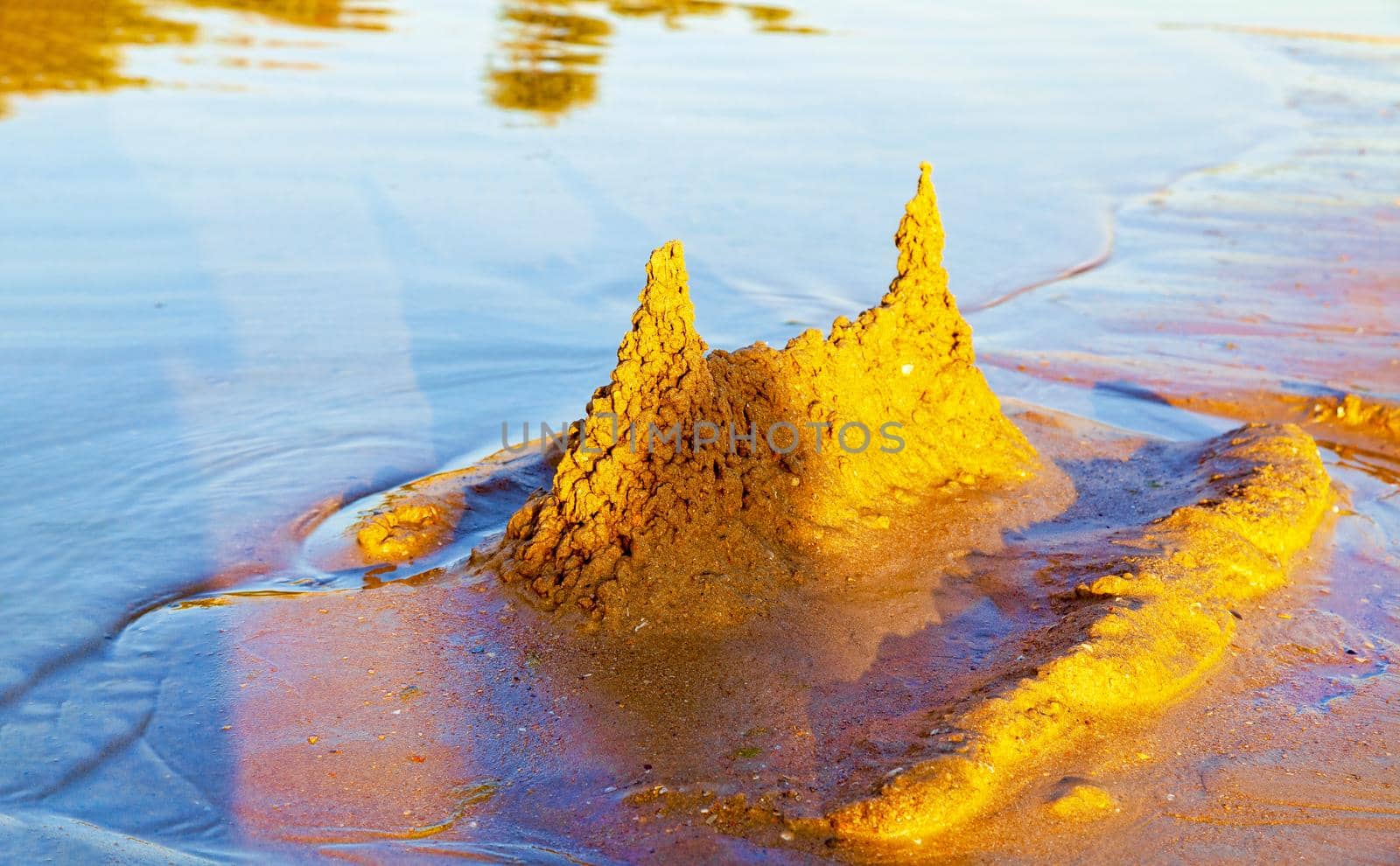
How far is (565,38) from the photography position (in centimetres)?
1838

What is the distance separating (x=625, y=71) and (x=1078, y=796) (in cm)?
1379

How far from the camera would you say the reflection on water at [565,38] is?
1440 centimetres

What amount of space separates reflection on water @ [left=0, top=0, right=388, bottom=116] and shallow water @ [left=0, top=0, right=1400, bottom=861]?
0.12 m

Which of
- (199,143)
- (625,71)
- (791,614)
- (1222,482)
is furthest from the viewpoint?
(625,71)

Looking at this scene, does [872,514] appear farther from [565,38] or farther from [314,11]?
[314,11]

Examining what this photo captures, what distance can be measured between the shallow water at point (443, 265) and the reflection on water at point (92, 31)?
0.39 ft

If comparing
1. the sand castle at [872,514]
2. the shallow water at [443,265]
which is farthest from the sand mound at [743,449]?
the shallow water at [443,265]

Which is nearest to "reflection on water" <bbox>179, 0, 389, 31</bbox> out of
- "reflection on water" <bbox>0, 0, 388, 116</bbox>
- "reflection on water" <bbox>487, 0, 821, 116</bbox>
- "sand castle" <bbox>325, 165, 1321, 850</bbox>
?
"reflection on water" <bbox>0, 0, 388, 116</bbox>

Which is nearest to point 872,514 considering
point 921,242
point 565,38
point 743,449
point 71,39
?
point 743,449

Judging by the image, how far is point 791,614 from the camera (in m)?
4.29

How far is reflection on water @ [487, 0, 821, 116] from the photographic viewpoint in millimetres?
14398

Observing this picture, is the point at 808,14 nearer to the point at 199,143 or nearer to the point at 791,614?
the point at 199,143

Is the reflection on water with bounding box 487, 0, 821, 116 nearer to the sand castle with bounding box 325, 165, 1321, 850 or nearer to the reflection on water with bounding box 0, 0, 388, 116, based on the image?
the reflection on water with bounding box 0, 0, 388, 116

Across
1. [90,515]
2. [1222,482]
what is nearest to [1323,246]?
[1222,482]
